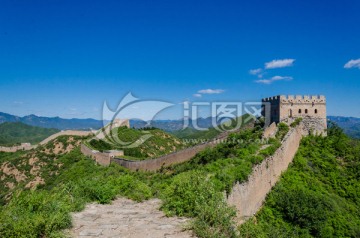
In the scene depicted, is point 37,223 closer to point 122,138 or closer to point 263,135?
point 263,135

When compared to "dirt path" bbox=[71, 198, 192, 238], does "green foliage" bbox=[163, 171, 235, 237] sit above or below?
above

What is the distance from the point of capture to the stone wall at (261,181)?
10516mm

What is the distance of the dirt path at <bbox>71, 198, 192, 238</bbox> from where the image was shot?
19.0 feet

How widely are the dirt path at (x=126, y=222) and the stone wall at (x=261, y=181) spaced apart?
210 cm

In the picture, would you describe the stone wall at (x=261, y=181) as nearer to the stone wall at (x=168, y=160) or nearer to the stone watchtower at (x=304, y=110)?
the stone watchtower at (x=304, y=110)

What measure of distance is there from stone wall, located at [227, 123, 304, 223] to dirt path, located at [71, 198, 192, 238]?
210 centimetres

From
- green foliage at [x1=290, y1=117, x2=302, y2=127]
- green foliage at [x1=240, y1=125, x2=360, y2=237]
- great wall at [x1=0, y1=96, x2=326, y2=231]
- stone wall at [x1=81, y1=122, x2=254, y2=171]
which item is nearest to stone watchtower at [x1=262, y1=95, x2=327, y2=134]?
great wall at [x1=0, y1=96, x2=326, y2=231]

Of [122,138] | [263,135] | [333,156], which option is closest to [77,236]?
[263,135]

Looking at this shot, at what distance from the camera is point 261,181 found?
44.5ft

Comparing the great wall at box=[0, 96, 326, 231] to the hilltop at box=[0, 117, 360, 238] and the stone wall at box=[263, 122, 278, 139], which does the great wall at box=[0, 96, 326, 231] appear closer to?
the stone wall at box=[263, 122, 278, 139]

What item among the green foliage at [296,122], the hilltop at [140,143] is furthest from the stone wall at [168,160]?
the hilltop at [140,143]

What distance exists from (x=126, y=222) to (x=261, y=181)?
323 inches

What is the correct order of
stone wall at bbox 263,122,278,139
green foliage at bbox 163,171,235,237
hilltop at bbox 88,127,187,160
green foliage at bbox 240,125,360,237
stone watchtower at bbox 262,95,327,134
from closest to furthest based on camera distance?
green foliage at bbox 163,171,235,237 < green foliage at bbox 240,125,360,237 < stone wall at bbox 263,122,278,139 < stone watchtower at bbox 262,95,327,134 < hilltop at bbox 88,127,187,160

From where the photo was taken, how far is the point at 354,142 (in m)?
21.5
